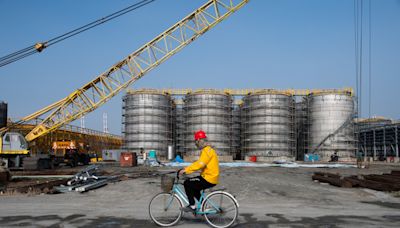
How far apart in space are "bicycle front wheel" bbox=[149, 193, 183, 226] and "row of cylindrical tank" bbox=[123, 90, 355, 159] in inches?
2130

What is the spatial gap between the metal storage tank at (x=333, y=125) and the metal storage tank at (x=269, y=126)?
4483 millimetres

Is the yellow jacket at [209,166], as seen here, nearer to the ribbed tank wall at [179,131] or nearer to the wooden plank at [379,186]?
the wooden plank at [379,186]

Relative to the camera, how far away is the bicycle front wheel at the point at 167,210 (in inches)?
334

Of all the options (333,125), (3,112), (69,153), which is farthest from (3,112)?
(333,125)

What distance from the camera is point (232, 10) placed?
50.9m

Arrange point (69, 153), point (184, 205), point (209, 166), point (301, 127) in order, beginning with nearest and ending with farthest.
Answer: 1. point (209, 166)
2. point (184, 205)
3. point (69, 153)
4. point (301, 127)

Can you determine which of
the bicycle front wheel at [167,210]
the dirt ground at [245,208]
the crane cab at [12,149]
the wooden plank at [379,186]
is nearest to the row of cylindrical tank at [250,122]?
the crane cab at [12,149]

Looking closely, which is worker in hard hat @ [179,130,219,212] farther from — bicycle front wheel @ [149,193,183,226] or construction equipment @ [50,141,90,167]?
construction equipment @ [50,141,90,167]

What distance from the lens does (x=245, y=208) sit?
11.5 m

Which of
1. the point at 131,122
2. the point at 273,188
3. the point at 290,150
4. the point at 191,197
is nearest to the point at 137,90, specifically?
the point at 131,122

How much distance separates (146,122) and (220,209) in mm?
56689

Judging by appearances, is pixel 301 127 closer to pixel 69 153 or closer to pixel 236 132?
pixel 236 132

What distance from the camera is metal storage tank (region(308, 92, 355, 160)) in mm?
64438

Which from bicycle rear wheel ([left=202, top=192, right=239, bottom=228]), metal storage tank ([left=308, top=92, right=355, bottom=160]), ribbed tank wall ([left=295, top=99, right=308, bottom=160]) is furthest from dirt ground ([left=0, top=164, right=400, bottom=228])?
ribbed tank wall ([left=295, top=99, right=308, bottom=160])
